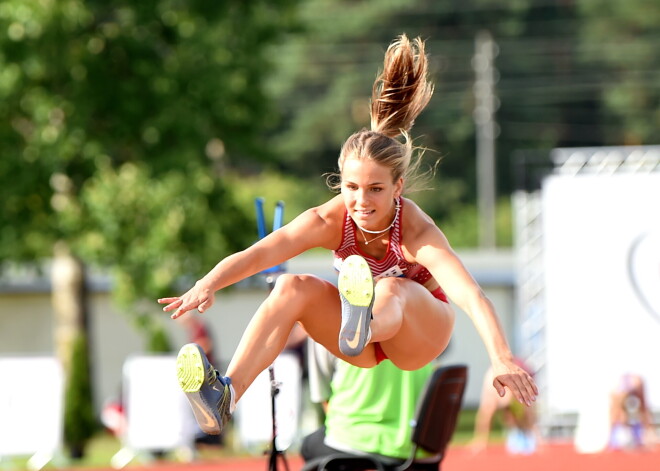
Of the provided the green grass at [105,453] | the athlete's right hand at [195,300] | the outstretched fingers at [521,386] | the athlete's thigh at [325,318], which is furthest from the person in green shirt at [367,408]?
the green grass at [105,453]

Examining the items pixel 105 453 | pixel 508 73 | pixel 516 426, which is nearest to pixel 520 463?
pixel 516 426

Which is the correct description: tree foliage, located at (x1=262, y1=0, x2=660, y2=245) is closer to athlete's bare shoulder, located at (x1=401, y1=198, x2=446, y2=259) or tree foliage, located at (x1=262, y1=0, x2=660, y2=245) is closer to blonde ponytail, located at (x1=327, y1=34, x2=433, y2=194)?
Answer: blonde ponytail, located at (x1=327, y1=34, x2=433, y2=194)

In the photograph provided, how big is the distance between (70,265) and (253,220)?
8.09ft

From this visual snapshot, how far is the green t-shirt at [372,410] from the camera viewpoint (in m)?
5.92

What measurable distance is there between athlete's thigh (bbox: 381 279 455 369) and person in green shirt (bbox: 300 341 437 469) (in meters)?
0.45

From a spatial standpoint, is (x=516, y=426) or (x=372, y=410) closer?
(x=372, y=410)

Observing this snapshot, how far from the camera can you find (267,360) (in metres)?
4.94

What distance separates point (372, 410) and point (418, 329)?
0.75 meters

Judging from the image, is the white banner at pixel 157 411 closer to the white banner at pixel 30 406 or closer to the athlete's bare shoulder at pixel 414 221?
the white banner at pixel 30 406

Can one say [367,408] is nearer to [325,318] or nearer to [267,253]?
[325,318]

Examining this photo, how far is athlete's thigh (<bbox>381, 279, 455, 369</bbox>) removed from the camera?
5277mm

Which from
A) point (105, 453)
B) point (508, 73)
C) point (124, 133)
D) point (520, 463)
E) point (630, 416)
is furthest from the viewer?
point (508, 73)

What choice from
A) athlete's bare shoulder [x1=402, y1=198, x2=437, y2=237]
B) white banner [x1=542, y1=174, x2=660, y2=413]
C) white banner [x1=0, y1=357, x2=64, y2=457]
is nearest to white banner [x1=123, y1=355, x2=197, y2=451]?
white banner [x1=0, y1=357, x2=64, y2=457]

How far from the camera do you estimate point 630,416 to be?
12.1 meters
